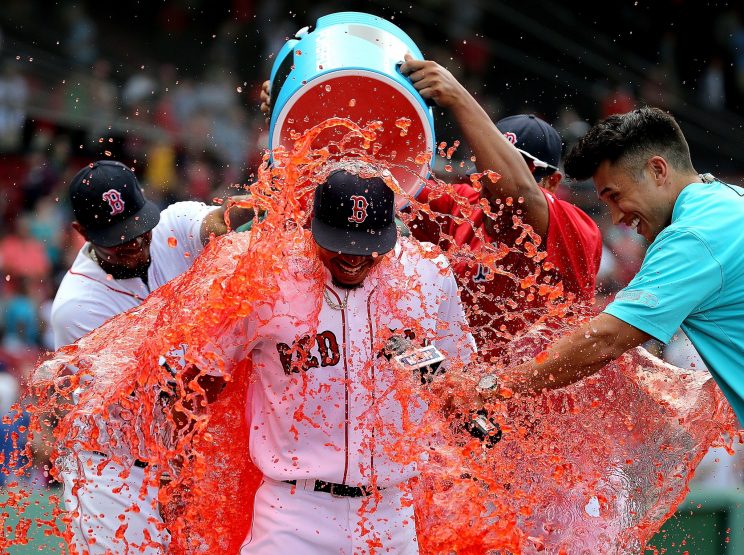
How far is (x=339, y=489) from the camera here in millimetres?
3990

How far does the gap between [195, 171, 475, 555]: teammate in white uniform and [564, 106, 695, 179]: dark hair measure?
0.82m

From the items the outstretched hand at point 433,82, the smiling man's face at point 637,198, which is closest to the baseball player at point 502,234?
the outstretched hand at point 433,82

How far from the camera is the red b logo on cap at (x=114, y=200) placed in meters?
5.29

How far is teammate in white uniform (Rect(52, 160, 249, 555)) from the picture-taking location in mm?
5000

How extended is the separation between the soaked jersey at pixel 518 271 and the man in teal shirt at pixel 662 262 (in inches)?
27.1

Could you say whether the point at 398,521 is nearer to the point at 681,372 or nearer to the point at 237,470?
the point at 237,470

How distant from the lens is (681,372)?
4.80 m

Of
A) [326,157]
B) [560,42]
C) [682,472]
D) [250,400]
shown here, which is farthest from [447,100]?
[560,42]

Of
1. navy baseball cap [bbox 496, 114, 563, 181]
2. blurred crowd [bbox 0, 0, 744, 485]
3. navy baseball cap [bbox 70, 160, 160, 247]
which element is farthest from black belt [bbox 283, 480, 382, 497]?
blurred crowd [bbox 0, 0, 744, 485]

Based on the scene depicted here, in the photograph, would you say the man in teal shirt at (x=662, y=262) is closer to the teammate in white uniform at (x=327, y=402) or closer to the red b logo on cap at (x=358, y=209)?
the teammate in white uniform at (x=327, y=402)

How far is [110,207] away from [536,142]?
210 centimetres

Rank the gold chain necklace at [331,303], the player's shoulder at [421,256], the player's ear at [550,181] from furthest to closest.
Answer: the player's ear at [550,181]
the player's shoulder at [421,256]
the gold chain necklace at [331,303]

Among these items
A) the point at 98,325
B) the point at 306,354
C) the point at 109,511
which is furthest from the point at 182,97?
the point at 306,354

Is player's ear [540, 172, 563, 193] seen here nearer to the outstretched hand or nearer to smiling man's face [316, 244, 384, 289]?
the outstretched hand
